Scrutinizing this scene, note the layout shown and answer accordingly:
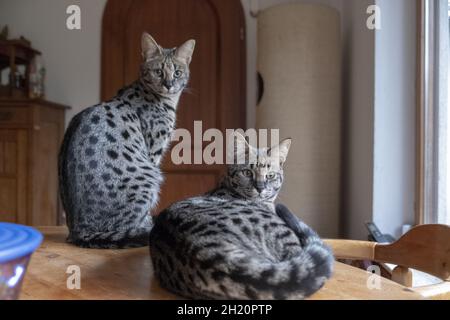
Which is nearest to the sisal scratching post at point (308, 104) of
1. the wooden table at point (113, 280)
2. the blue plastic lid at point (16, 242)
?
the wooden table at point (113, 280)

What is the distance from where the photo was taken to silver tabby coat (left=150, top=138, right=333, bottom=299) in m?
0.60

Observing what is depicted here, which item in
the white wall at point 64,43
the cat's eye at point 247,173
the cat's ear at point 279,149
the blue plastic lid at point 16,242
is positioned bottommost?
the blue plastic lid at point 16,242

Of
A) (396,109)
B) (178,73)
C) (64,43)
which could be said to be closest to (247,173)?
(178,73)

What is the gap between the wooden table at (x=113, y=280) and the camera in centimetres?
68

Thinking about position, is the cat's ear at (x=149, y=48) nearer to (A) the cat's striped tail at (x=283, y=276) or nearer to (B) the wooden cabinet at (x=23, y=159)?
(A) the cat's striped tail at (x=283, y=276)

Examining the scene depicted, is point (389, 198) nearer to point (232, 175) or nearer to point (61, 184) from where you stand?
point (232, 175)

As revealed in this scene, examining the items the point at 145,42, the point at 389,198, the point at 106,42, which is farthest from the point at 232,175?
the point at 106,42

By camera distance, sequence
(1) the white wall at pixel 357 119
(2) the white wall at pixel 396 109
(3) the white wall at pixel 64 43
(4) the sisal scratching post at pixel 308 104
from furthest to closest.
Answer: (3) the white wall at pixel 64 43 < (4) the sisal scratching post at pixel 308 104 < (1) the white wall at pixel 357 119 < (2) the white wall at pixel 396 109

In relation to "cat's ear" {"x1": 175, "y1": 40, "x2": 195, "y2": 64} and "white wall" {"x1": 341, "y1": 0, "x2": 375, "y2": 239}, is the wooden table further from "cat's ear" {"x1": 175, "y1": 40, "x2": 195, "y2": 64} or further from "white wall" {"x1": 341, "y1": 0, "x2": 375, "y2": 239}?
"white wall" {"x1": 341, "y1": 0, "x2": 375, "y2": 239}

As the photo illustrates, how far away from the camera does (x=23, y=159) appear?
2535mm

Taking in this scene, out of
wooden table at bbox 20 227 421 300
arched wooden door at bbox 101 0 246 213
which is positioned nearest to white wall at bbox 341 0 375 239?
arched wooden door at bbox 101 0 246 213

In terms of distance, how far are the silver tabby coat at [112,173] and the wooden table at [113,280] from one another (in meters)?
0.11

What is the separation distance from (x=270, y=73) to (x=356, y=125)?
495mm

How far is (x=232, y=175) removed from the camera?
1181 mm
